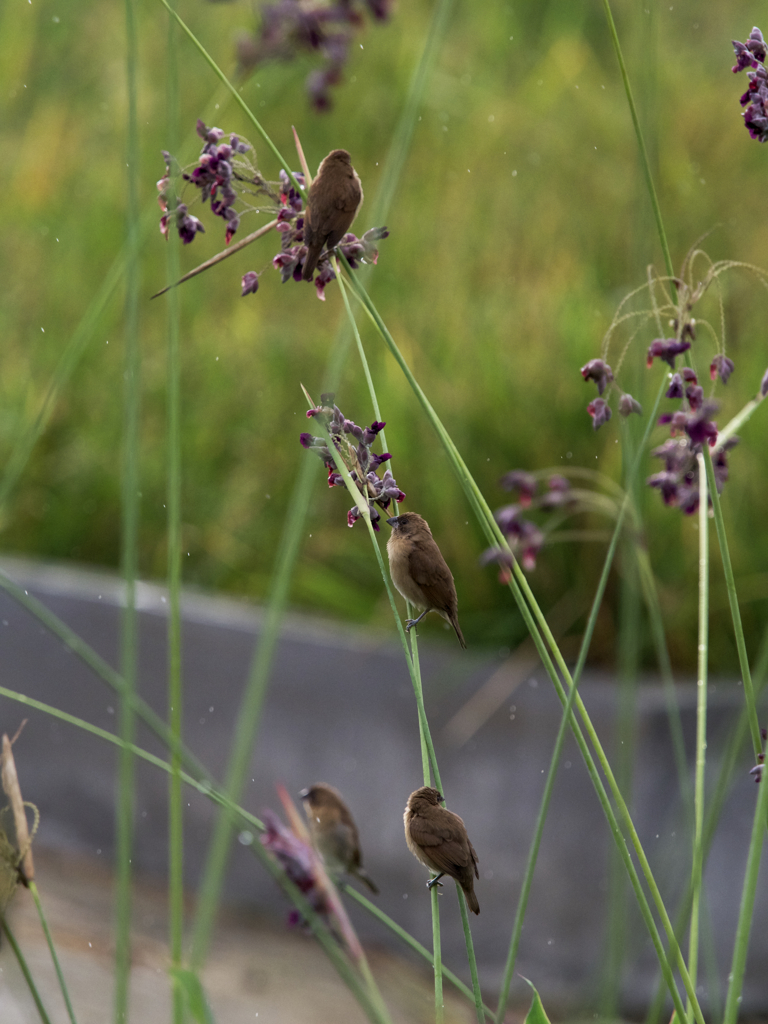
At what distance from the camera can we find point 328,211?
38 centimetres

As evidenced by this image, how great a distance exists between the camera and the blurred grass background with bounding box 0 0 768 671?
4.85 ft

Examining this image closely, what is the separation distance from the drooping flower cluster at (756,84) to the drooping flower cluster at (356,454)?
0.18 metres

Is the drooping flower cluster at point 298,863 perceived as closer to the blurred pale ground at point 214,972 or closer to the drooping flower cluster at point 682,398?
the drooping flower cluster at point 682,398

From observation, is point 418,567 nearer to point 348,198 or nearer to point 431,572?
point 431,572

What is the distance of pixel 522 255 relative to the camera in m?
2.07

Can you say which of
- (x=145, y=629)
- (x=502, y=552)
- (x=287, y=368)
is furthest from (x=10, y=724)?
(x=502, y=552)

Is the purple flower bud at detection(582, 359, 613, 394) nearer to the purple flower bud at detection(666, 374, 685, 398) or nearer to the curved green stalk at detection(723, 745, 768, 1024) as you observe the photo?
the purple flower bud at detection(666, 374, 685, 398)

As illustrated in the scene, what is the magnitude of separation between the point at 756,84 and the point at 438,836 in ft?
0.97

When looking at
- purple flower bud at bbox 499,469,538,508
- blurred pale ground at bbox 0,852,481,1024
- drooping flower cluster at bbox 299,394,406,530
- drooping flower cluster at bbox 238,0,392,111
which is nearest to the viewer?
drooping flower cluster at bbox 238,0,392,111

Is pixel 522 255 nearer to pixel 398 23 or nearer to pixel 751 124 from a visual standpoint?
pixel 398 23

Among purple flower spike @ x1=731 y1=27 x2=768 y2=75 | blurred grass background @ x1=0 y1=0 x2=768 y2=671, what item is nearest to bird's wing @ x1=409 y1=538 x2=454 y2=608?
purple flower spike @ x1=731 y1=27 x2=768 y2=75

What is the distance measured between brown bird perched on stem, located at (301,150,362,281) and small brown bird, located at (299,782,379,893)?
25 cm

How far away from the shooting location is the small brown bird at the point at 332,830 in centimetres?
52

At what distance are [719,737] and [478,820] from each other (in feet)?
0.97
